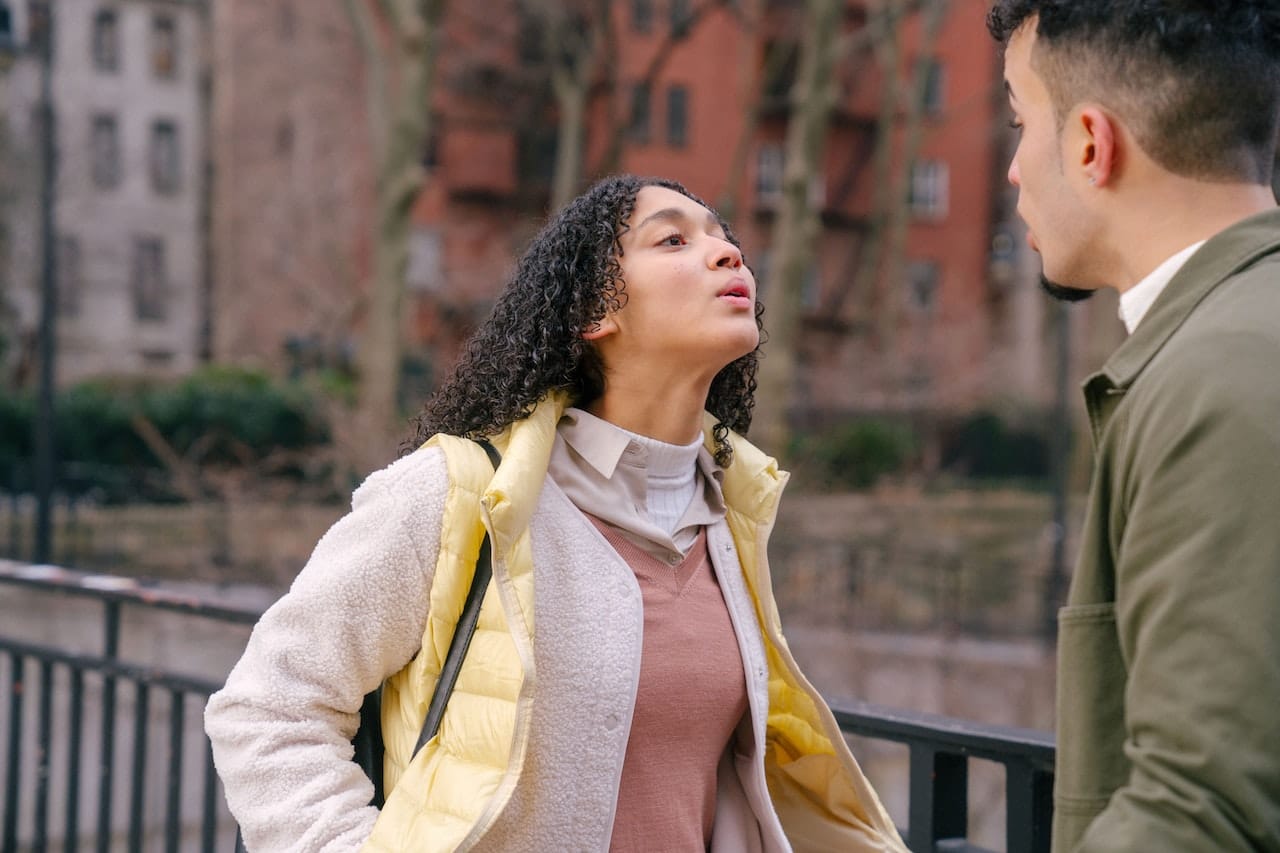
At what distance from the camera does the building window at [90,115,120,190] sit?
35625mm

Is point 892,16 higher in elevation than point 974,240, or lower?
higher

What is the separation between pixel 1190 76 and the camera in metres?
1.57

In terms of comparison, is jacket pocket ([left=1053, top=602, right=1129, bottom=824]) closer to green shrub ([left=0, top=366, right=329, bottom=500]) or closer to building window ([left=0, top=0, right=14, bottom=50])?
building window ([left=0, top=0, right=14, bottom=50])

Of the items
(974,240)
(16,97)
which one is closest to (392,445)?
(16,97)

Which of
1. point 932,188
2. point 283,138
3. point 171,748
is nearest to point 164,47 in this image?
point 283,138

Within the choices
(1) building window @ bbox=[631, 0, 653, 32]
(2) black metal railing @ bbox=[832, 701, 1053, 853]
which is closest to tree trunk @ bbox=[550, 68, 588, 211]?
(1) building window @ bbox=[631, 0, 653, 32]

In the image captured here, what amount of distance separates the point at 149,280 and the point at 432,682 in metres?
37.1

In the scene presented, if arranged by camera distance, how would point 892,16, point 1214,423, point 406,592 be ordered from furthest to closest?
point 892,16
point 406,592
point 1214,423

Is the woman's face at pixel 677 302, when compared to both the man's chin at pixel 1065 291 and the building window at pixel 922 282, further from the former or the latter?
the building window at pixel 922 282

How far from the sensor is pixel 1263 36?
155 centimetres

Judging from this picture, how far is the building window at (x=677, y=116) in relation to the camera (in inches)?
1425

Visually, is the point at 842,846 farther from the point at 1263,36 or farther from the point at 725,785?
the point at 1263,36

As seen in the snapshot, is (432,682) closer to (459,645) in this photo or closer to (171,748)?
(459,645)

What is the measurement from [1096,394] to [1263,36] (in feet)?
1.43
